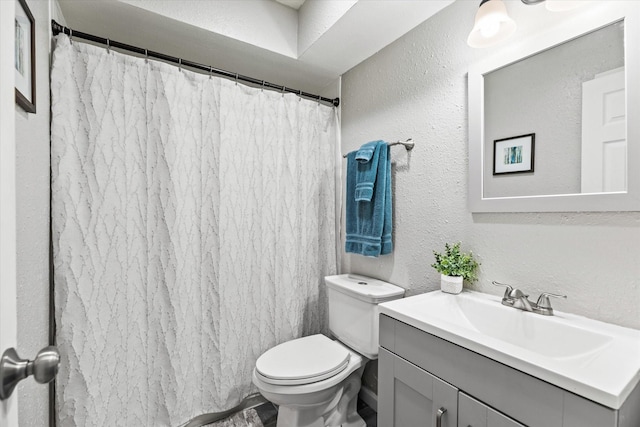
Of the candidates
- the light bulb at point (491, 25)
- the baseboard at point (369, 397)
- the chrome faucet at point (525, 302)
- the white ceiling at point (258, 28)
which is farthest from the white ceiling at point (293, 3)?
the baseboard at point (369, 397)

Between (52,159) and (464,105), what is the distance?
1.80 m

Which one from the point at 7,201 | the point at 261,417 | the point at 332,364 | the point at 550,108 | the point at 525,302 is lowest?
the point at 261,417

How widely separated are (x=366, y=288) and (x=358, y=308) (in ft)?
0.37

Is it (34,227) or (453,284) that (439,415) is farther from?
(34,227)

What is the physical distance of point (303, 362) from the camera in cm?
143

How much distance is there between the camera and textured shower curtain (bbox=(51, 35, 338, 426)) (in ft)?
4.20

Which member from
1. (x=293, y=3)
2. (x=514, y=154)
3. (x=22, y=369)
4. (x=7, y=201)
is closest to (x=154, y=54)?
(x=293, y=3)

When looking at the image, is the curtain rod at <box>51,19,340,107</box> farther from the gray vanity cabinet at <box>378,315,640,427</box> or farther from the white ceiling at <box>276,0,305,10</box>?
the gray vanity cabinet at <box>378,315,640,427</box>

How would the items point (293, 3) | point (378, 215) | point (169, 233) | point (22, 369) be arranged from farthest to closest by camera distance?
1. point (293, 3)
2. point (378, 215)
3. point (169, 233)
4. point (22, 369)

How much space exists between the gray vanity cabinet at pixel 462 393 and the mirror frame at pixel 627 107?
1.75ft

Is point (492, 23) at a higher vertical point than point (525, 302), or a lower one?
higher

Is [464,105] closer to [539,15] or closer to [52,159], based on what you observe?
[539,15]

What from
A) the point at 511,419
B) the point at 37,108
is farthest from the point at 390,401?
the point at 37,108

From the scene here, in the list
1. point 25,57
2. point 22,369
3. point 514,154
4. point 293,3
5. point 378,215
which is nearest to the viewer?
point 22,369
